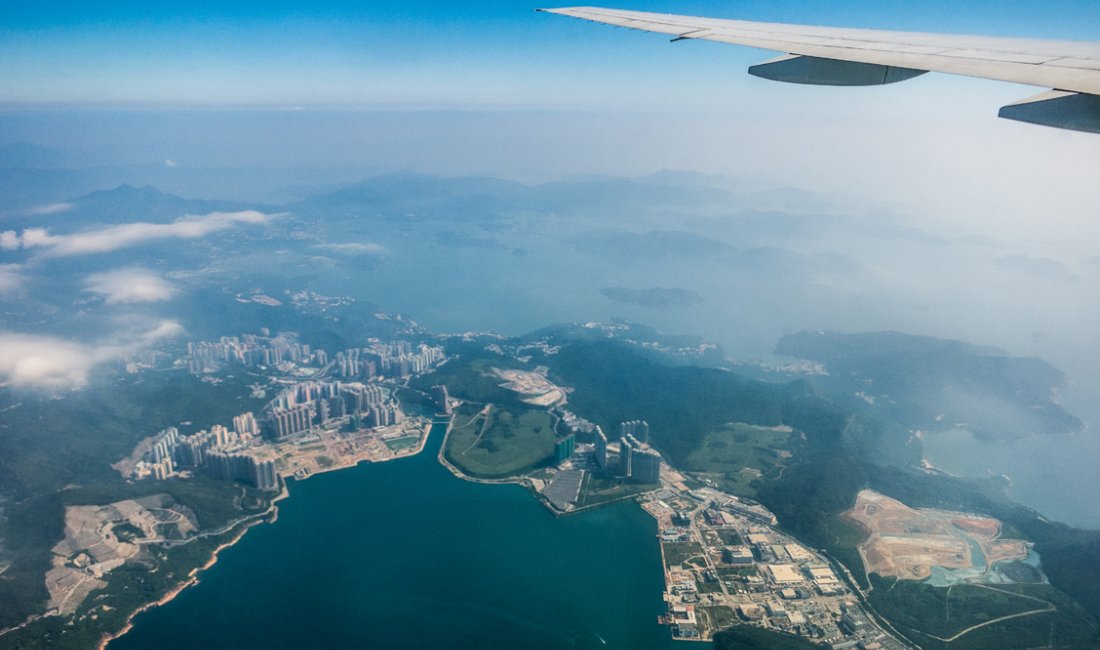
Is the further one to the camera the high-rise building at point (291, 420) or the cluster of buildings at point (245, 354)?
the cluster of buildings at point (245, 354)

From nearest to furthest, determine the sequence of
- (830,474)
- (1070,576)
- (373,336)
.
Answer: (1070,576) → (830,474) → (373,336)

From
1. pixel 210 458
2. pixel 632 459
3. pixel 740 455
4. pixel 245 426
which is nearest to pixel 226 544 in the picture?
pixel 210 458

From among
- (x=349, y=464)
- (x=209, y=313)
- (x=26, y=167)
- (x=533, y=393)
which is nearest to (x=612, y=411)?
(x=533, y=393)

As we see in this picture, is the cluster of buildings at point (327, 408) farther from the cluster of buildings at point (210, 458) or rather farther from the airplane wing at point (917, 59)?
the airplane wing at point (917, 59)

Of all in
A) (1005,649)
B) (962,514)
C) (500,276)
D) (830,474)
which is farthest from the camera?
(500,276)

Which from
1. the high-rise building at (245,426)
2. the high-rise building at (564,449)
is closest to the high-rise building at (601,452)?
the high-rise building at (564,449)

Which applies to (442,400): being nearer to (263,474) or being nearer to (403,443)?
(403,443)

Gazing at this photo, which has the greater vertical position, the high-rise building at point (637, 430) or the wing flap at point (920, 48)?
the wing flap at point (920, 48)

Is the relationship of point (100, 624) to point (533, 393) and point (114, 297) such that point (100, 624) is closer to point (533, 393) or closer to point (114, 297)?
point (533, 393)
